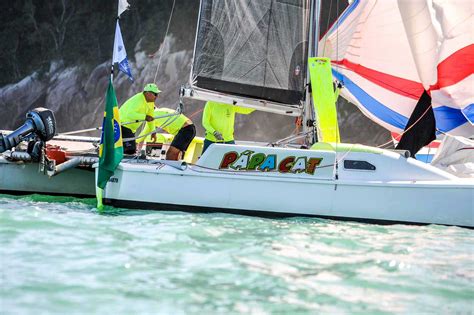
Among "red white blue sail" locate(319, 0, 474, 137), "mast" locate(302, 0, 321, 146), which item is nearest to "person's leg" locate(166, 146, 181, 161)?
"mast" locate(302, 0, 321, 146)

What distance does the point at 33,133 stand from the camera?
9.12m

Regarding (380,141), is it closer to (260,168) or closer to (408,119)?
(408,119)

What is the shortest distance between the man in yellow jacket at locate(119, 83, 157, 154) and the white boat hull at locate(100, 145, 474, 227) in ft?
3.77

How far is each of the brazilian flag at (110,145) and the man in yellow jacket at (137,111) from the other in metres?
0.86

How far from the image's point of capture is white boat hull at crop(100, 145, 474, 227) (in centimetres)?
816

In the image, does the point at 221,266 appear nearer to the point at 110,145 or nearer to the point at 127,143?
the point at 110,145

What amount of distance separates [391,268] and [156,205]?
350 cm

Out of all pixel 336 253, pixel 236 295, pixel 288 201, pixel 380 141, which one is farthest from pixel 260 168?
pixel 380 141

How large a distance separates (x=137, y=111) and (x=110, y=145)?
49.2 inches

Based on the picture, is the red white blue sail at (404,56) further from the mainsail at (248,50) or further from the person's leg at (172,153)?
the person's leg at (172,153)

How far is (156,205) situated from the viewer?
8.30 m

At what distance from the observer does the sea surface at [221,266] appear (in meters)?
4.55

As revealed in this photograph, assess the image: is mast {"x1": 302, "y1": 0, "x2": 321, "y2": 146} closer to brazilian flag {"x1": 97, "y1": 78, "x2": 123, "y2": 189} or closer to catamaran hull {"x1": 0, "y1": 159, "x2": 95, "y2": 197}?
brazilian flag {"x1": 97, "y1": 78, "x2": 123, "y2": 189}

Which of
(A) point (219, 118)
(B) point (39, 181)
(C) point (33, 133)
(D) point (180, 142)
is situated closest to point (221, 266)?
(D) point (180, 142)
